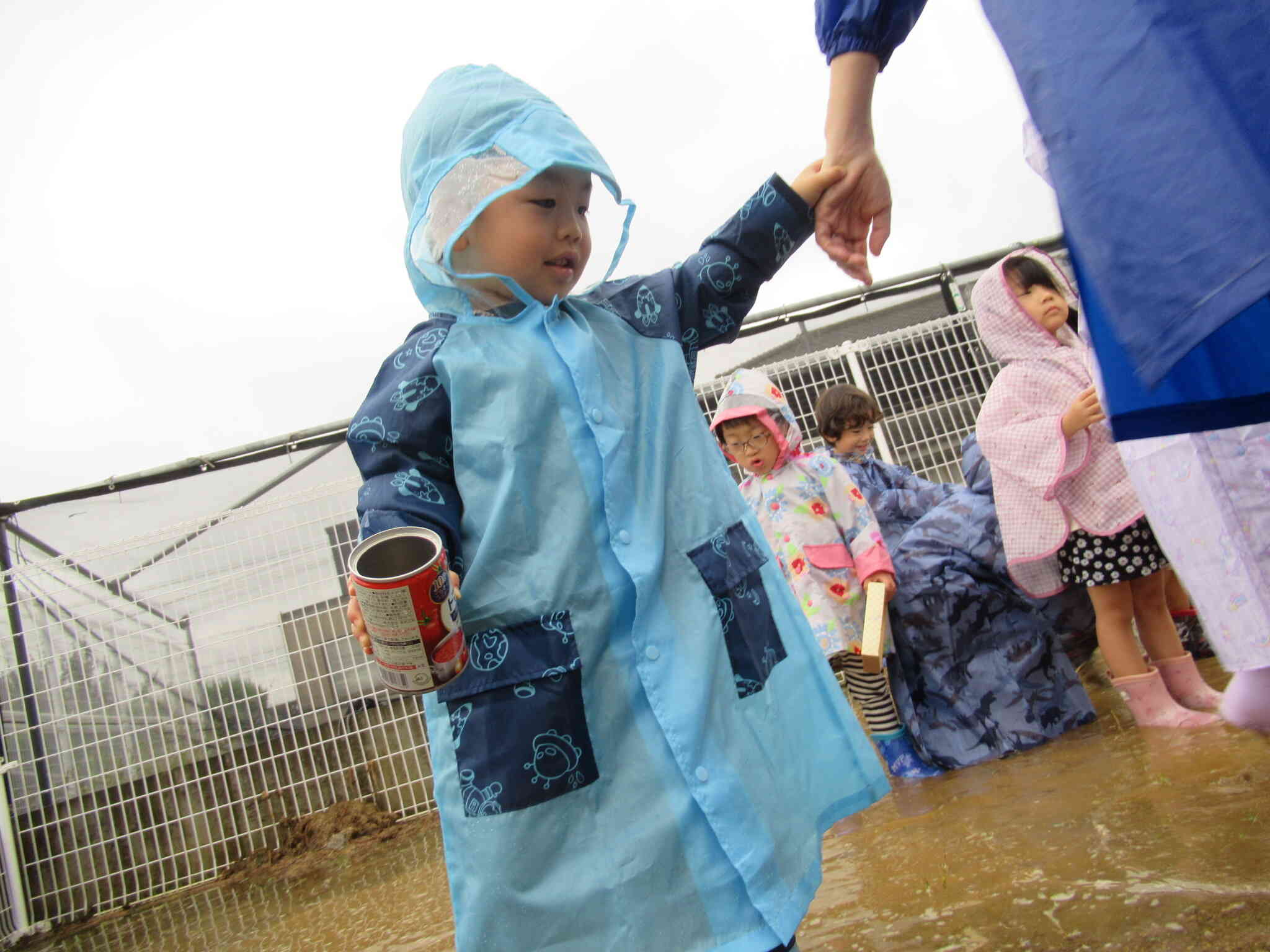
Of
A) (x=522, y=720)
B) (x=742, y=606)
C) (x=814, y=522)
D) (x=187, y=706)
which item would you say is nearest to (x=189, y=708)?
(x=187, y=706)

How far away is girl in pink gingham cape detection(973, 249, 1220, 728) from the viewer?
7.32 ft

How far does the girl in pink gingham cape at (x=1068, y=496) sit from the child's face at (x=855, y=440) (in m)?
0.99

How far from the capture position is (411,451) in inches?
48.2

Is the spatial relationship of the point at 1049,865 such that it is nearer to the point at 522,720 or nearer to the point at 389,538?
the point at 522,720

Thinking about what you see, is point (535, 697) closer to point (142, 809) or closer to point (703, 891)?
point (703, 891)

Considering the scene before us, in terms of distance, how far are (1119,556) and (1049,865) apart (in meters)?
1.10

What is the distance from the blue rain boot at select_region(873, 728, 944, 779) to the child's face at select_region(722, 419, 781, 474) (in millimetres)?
1002

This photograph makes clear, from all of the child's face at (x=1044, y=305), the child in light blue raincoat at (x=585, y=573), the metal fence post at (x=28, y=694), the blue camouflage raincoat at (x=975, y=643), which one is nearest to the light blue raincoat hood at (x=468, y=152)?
the child in light blue raincoat at (x=585, y=573)

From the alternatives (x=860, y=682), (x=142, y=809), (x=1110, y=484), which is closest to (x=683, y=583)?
(x=1110, y=484)

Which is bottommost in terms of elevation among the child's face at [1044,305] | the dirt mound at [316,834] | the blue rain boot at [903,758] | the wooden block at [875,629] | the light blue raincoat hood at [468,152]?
the blue rain boot at [903,758]

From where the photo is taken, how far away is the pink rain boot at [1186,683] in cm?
230

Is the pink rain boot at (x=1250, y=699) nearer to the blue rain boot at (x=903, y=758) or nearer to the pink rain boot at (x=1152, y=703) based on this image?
the pink rain boot at (x=1152, y=703)

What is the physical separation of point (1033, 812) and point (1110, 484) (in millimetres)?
925

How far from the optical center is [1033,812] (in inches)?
70.8
